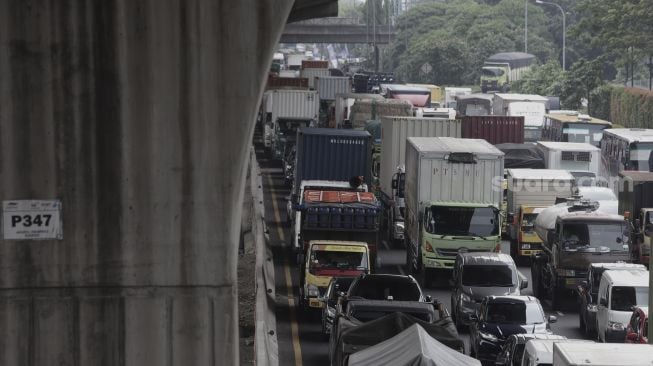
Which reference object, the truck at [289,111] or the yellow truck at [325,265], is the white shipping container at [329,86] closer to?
the truck at [289,111]

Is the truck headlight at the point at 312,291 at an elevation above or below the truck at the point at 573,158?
below

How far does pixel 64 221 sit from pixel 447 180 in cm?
2255

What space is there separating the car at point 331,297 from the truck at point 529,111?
4220 centimetres

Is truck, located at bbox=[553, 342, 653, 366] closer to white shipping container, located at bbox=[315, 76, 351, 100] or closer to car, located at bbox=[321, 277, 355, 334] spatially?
car, located at bbox=[321, 277, 355, 334]

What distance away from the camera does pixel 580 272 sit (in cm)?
3000

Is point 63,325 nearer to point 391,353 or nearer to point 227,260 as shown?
point 227,260

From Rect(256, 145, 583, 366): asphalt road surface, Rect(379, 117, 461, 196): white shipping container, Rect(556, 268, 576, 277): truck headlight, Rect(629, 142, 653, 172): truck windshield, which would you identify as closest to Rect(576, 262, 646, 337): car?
Rect(256, 145, 583, 366): asphalt road surface

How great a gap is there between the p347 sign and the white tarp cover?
6.22 m

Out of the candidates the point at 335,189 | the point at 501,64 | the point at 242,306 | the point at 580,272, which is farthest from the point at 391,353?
the point at 501,64

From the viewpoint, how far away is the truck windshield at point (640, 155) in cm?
5025

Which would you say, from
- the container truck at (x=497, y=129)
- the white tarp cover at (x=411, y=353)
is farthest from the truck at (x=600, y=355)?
the container truck at (x=497, y=129)

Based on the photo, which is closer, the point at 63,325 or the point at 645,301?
the point at 63,325

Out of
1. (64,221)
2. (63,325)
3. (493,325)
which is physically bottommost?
(493,325)

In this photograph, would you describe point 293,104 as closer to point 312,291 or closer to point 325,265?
point 325,265
